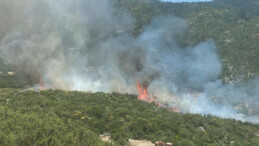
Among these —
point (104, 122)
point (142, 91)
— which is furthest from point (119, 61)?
point (104, 122)

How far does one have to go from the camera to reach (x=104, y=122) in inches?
1293

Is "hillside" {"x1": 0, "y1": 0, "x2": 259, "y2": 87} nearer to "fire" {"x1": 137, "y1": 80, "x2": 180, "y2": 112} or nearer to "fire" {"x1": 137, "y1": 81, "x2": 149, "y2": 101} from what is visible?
"fire" {"x1": 137, "y1": 80, "x2": 180, "y2": 112}

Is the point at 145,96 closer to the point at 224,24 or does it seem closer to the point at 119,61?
the point at 119,61

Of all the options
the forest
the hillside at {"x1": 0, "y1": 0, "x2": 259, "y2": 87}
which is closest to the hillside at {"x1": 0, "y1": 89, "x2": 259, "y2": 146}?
the forest

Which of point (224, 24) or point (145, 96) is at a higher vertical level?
point (224, 24)

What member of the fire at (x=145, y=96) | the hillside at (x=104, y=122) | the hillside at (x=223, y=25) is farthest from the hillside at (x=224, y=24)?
the hillside at (x=104, y=122)

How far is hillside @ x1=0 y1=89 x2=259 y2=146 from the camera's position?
75.0 ft

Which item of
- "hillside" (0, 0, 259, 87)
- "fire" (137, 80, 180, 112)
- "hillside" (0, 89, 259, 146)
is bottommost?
"hillside" (0, 89, 259, 146)

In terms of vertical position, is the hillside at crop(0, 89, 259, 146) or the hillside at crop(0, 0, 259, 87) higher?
the hillside at crop(0, 0, 259, 87)

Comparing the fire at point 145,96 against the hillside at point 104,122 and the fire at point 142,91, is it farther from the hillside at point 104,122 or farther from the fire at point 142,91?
the hillside at point 104,122

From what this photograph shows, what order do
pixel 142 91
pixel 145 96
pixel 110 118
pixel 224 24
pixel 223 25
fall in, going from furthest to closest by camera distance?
pixel 224 24 < pixel 223 25 < pixel 142 91 < pixel 145 96 < pixel 110 118

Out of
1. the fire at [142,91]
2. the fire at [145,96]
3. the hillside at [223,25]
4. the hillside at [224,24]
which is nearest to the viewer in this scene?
the fire at [145,96]

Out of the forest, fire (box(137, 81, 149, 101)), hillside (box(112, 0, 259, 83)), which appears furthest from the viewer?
hillside (box(112, 0, 259, 83))

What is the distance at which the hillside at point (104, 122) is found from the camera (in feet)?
75.0
